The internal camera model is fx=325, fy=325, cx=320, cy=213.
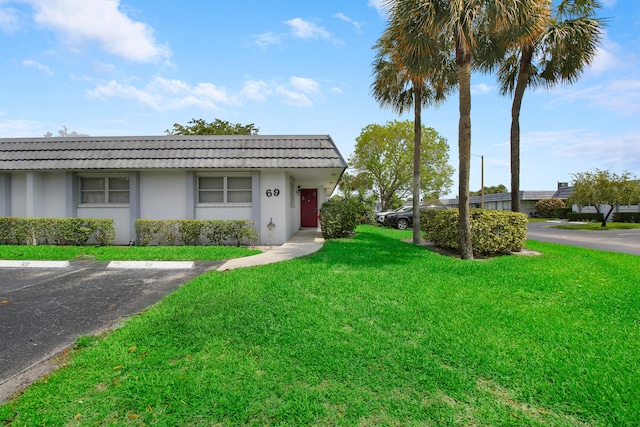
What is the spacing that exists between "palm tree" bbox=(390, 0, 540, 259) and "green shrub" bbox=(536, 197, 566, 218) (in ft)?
129

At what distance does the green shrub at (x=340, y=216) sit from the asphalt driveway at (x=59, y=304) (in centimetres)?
540

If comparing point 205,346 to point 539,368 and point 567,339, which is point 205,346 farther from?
point 567,339

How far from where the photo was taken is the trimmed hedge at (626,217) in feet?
100

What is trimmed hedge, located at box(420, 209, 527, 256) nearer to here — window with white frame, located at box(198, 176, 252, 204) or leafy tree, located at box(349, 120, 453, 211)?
window with white frame, located at box(198, 176, 252, 204)

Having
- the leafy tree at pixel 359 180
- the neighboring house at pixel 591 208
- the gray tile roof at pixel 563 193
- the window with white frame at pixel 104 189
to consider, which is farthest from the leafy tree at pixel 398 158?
the window with white frame at pixel 104 189

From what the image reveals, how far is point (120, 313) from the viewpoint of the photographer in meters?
4.87

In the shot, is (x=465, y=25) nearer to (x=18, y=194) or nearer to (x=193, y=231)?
(x=193, y=231)

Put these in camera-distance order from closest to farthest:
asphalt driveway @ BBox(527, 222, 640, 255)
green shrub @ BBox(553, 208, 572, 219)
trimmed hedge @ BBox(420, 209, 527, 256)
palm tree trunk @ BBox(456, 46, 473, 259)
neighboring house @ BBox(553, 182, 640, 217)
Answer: palm tree trunk @ BBox(456, 46, 473, 259)
trimmed hedge @ BBox(420, 209, 527, 256)
asphalt driveway @ BBox(527, 222, 640, 255)
neighboring house @ BBox(553, 182, 640, 217)
green shrub @ BBox(553, 208, 572, 219)

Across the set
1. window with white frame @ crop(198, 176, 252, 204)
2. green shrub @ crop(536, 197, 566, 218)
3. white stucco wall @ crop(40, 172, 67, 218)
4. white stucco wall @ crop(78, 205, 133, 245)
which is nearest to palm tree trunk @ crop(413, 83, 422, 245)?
window with white frame @ crop(198, 176, 252, 204)

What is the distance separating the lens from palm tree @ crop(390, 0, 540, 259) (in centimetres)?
791

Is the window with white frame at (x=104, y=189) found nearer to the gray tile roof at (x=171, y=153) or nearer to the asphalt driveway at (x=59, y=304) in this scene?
the gray tile roof at (x=171, y=153)

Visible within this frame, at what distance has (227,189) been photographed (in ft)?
40.3

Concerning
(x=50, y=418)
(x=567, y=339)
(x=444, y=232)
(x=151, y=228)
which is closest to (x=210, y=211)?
(x=151, y=228)

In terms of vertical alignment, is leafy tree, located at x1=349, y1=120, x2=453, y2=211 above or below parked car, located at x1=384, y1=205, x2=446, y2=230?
above
